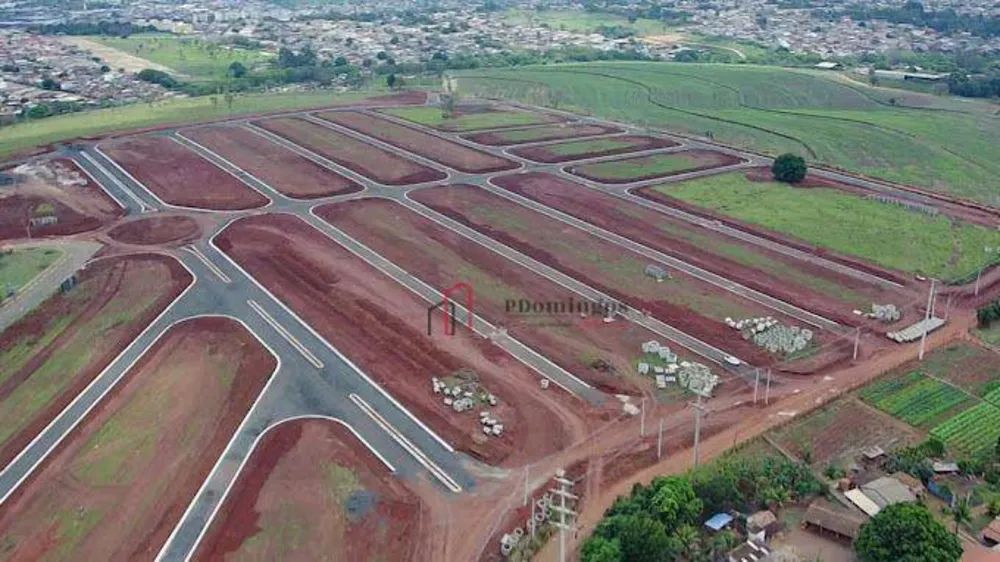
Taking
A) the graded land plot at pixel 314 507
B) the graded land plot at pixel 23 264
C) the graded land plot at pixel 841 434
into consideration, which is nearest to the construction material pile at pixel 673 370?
the graded land plot at pixel 841 434

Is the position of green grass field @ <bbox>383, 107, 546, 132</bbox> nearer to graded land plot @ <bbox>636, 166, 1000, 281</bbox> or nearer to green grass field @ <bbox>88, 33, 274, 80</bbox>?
graded land plot @ <bbox>636, 166, 1000, 281</bbox>

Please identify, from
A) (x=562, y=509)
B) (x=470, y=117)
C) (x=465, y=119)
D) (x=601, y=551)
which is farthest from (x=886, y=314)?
(x=470, y=117)

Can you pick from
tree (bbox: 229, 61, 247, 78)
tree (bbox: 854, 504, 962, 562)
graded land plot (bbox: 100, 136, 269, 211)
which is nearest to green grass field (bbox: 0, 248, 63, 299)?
graded land plot (bbox: 100, 136, 269, 211)

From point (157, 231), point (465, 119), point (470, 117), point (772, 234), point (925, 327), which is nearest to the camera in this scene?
point (925, 327)

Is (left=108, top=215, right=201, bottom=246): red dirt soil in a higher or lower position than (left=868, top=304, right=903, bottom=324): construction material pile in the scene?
lower

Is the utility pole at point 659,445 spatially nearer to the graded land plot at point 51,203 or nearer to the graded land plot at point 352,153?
the graded land plot at point 352,153

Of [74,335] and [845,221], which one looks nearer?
[74,335]

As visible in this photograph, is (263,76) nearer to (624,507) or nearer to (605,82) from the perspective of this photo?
(605,82)

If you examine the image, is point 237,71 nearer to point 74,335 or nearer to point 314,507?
point 74,335

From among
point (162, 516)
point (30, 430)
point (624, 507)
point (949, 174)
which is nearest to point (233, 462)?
point (162, 516)
